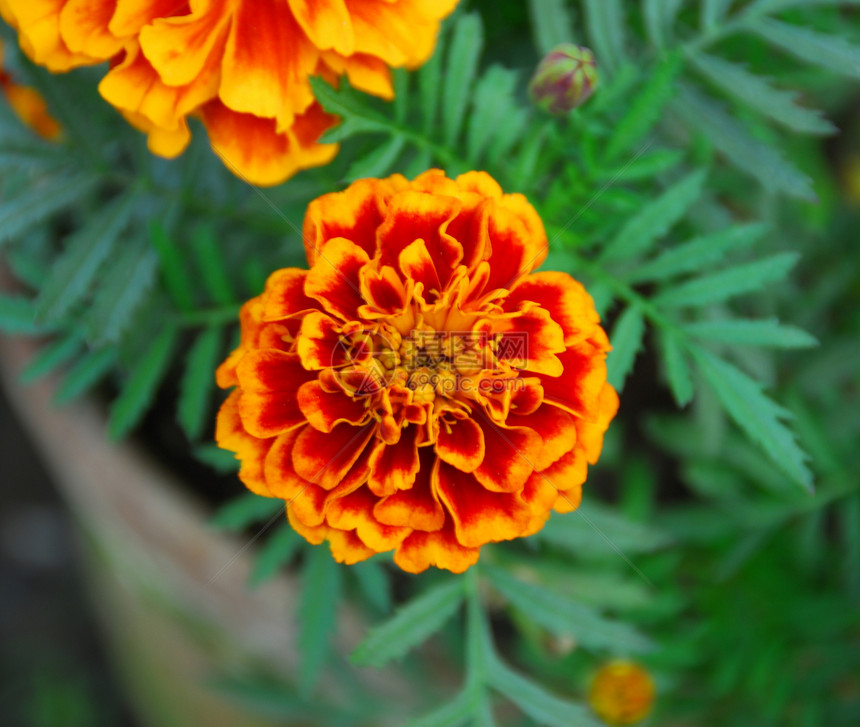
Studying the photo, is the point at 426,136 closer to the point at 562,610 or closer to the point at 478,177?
the point at 478,177

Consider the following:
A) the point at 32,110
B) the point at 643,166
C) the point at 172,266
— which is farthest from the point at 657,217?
the point at 32,110

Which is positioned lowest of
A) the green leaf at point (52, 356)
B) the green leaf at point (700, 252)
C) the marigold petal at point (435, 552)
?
the green leaf at point (52, 356)

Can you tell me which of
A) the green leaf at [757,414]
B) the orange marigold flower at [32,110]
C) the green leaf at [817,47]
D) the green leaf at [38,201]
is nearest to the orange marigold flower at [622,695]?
the green leaf at [757,414]

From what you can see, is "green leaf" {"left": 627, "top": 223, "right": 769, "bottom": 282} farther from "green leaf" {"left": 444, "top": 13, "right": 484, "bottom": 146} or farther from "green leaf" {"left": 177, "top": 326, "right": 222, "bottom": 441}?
"green leaf" {"left": 177, "top": 326, "right": 222, "bottom": 441}

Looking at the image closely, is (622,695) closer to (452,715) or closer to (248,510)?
(452,715)

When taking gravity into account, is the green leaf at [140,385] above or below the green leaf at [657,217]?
below

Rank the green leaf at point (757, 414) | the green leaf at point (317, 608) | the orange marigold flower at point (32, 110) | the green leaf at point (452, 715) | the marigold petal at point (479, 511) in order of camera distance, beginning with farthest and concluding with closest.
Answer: the orange marigold flower at point (32, 110)
the green leaf at point (317, 608)
the green leaf at point (452, 715)
the green leaf at point (757, 414)
the marigold petal at point (479, 511)

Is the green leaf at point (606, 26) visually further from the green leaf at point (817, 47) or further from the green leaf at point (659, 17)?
the green leaf at point (817, 47)
